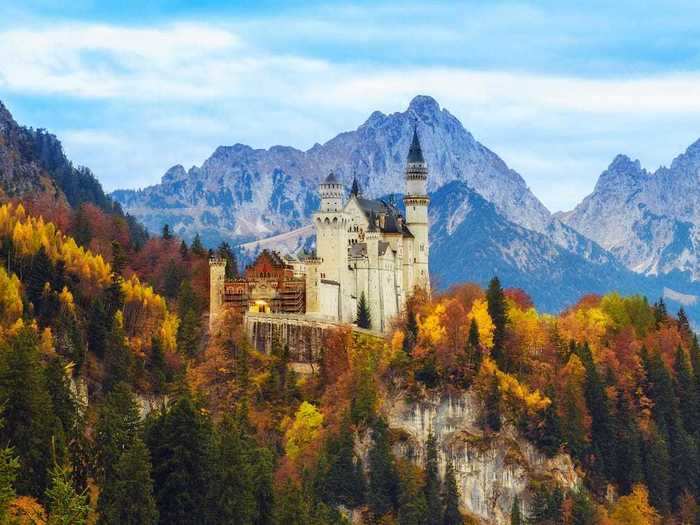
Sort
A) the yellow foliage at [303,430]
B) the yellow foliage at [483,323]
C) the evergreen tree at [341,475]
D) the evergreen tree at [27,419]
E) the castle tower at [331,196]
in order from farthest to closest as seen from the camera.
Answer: the castle tower at [331,196]
the yellow foliage at [483,323]
the yellow foliage at [303,430]
the evergreen tree at [341,475]
the evergreen tree at [27,419]

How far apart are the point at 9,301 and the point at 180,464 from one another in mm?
52483

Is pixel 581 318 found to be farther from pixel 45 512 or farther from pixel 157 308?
pixel 45 512

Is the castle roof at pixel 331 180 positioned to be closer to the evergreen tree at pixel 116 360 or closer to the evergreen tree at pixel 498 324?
the evergreen tree at pixel 498 324

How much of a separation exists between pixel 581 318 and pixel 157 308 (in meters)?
47.7

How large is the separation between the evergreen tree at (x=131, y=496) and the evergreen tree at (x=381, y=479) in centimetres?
5115

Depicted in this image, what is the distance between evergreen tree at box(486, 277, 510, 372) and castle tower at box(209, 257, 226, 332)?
26.7 m

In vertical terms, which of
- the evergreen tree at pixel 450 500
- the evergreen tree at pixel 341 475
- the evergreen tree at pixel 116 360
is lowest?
the evergreen tree at pixel 450 500

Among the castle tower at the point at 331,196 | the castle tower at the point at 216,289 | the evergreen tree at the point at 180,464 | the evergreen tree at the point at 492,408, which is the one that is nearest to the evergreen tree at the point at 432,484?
the evergreen tree at the point at 492,408

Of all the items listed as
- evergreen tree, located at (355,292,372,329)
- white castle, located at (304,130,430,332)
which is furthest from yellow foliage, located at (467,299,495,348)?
white castle, located at (304,130,430,332)

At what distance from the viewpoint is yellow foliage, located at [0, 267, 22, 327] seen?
123938mm

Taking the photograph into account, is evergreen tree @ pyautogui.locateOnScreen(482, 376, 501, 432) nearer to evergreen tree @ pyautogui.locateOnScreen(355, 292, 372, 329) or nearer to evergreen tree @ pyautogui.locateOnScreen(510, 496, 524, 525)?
evergreen tree @ pyautogui.locateOnScreen(510, 496, 524, 525)

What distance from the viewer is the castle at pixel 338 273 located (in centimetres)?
13600

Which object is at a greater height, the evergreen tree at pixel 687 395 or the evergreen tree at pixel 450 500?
the evergreen tree at pixel 687 395

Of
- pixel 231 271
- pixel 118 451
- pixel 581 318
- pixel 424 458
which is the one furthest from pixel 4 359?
pixel 581 318
